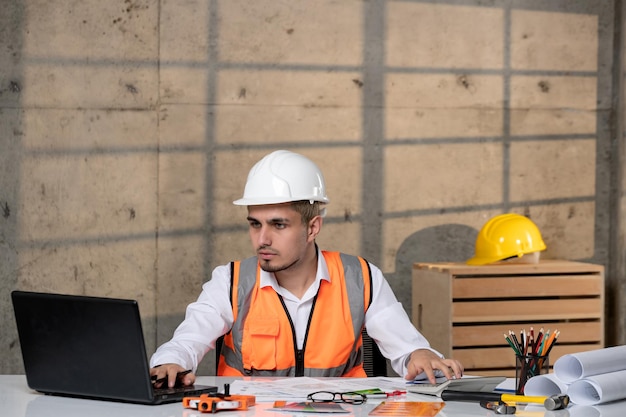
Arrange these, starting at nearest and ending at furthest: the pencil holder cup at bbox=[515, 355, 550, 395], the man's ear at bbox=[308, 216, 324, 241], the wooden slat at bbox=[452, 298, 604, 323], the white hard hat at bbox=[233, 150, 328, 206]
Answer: the pencil holder cup at bbox=[515, 355, 550, 395]
the white hard hat at bbox=[233, 150, 328, 206]
the man's ear at bbox=[308, 216, 324, 241]
the wooden slat at bbox=[452, 298, 604, 323]

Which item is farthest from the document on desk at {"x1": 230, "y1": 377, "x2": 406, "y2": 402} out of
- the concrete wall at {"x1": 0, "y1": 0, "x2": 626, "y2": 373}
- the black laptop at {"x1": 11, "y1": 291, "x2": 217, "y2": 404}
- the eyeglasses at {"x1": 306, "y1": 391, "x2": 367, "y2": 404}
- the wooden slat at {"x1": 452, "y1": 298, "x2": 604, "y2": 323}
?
the concrete wall at {"x1": 0, "y1": 0, "x2": 626, "y2": 373}

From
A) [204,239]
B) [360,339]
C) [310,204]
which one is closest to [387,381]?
[360,339]

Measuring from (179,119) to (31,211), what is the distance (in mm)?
993

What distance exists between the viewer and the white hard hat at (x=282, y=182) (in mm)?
3238

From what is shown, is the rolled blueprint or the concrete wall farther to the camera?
the concrete wall

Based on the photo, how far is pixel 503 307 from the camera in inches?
201

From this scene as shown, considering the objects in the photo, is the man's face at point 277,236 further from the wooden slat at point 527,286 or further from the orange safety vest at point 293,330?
the wooden slat at point 527,286

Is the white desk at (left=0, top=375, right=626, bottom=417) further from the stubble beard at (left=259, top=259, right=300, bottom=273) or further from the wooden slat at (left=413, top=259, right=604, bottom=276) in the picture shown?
the wooden slat at (left=413, top=259, right=604, bottom=276)

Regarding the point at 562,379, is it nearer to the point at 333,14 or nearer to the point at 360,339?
the point at 360,339

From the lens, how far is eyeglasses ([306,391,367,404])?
2.42 meters

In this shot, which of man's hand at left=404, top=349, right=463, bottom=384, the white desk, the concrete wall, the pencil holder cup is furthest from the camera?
the concrete wall

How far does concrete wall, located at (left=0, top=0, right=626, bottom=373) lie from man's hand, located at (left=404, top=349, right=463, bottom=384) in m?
2.77

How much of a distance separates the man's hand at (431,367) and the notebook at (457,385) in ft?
0.08

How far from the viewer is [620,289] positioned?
225 inches
